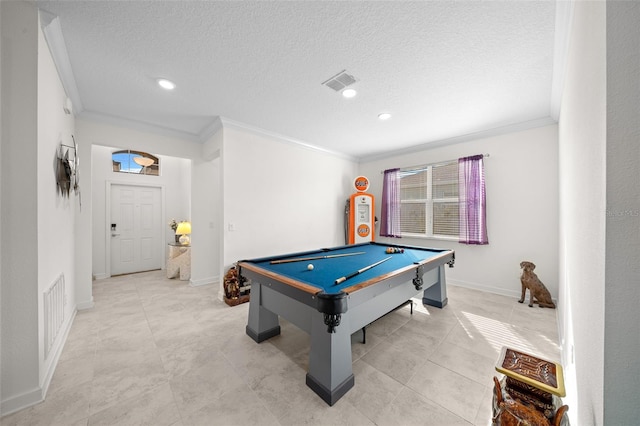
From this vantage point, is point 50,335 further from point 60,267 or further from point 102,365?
point 60,267

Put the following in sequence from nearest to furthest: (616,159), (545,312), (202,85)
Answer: (616,159)
(202,85)
(545,312)

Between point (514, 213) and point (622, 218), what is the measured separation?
11.8 feet

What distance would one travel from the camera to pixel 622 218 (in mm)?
647

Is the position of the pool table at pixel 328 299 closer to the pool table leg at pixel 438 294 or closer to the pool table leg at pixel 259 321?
the pool table leg at pixel 259 321

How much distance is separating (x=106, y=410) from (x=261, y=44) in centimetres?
278

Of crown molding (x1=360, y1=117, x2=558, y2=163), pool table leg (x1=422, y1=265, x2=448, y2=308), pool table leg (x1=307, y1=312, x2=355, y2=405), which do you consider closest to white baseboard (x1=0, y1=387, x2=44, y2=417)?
pool table leg (x1=307, y1=312, x2=355, y2=405)

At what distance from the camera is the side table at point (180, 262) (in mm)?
4413

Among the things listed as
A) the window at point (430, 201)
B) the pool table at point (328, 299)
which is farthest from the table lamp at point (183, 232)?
the window at point (430, 201)

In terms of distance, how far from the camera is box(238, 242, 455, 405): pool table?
5.02ft

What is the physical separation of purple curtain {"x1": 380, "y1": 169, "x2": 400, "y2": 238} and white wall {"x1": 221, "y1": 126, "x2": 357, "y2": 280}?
3.01ft

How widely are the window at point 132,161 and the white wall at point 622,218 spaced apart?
5.87 m

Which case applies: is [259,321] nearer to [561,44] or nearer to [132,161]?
[561,44]

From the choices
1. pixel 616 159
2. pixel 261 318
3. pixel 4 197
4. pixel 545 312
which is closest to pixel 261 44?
pixel 4 197

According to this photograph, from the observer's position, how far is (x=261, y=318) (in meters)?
2.27
